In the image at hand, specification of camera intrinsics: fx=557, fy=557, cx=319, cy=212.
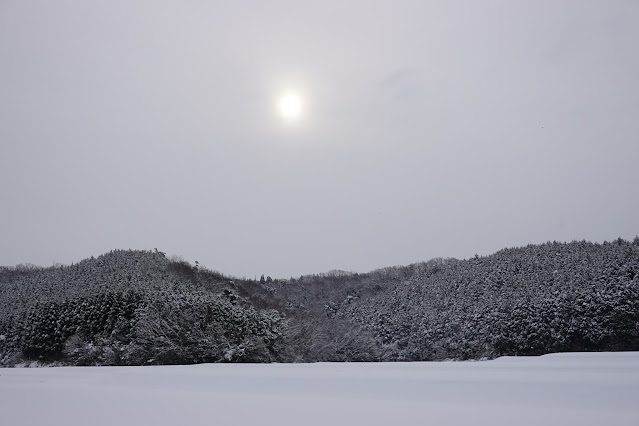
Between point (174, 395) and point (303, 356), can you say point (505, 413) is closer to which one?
point (174, 395)

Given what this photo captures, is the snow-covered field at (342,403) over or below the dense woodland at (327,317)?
below

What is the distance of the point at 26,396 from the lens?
32.3 feet

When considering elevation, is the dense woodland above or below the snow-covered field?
above

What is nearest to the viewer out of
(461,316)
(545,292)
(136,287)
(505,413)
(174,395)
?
(505,413)

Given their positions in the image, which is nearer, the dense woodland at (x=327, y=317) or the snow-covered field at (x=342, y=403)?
the snow-covered field at (x=342, y=403)

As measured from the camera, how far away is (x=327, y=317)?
6134 centimetres

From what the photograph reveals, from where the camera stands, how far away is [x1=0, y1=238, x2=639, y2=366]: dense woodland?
3444 cm

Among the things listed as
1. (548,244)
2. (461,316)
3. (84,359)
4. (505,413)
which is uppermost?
(548,244)

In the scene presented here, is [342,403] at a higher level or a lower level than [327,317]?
lower

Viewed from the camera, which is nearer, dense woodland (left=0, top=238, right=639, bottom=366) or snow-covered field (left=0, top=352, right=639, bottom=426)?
snow-covered field (left=0, top=352, right=639, bottom=426)

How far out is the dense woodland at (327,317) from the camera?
34.4 m

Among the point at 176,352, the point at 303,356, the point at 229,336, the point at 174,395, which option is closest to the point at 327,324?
the point at 303,356

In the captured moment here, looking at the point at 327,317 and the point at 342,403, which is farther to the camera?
the point at 327,317

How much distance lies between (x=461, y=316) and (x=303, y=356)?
14.0 m
